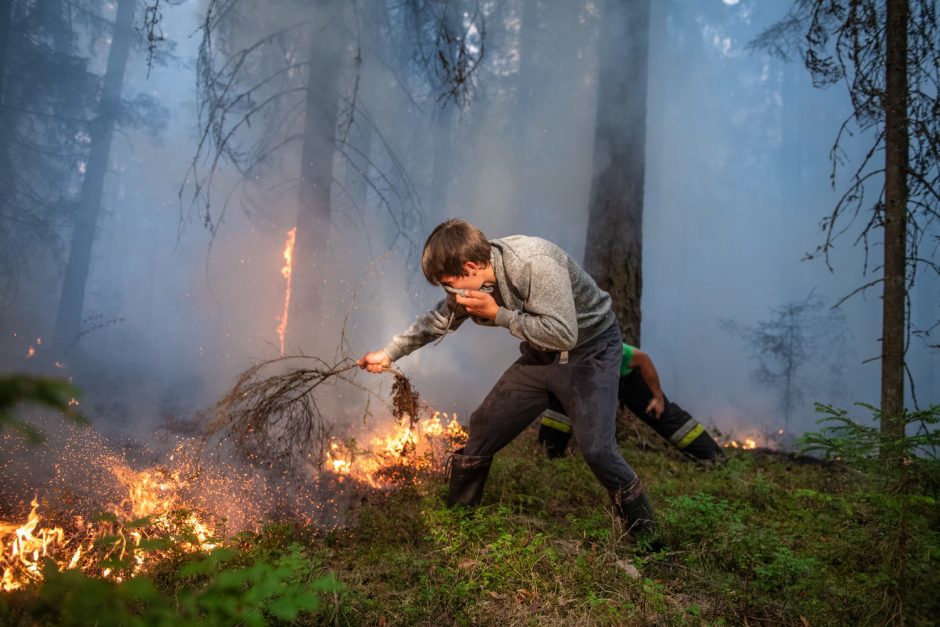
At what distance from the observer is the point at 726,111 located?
43188 mm

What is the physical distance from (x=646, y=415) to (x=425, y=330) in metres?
2.63

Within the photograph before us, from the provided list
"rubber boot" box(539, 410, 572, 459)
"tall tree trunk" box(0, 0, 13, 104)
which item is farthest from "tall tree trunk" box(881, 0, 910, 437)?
"tall tree trunk" box(0, 0, 13, 104)

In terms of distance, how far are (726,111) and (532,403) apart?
47.2 m

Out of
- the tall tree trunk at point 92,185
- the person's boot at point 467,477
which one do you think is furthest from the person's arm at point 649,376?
the tall tree trunk at point 92,185

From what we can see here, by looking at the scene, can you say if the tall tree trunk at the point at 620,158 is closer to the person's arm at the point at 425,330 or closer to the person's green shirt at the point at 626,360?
the person's green shirt at the point at 626,360

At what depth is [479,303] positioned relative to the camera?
3135 mm

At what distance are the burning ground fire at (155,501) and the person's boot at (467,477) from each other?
510 millimetres

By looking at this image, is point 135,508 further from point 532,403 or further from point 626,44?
point 626,44

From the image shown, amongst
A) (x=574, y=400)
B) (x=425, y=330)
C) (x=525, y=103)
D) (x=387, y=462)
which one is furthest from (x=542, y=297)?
(x=525, y=103)

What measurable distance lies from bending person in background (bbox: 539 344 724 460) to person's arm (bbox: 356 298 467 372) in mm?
1729

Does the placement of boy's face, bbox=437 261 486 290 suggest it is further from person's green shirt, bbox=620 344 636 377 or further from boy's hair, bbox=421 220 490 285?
person's green shirt, bbox=620 344 636 377

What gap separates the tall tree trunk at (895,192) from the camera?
4551mm

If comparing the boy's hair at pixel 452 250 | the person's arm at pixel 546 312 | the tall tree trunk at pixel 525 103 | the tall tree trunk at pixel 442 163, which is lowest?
the person's arm at pixel 546 312

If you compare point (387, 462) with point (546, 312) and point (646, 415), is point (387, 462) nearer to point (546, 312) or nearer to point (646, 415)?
point (646, 415)
